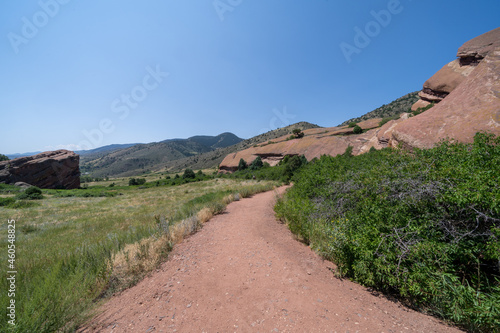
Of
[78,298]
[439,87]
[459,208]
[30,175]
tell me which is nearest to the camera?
[459,208]

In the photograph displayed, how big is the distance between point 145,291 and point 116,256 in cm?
172

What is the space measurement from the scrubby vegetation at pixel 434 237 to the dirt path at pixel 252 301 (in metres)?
0.31

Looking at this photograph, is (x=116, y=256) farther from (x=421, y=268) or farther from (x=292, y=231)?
(x=421, y=268)

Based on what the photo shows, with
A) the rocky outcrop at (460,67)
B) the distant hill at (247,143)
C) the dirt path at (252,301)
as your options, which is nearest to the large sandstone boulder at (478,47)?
the rocky outcrop at (460,67)

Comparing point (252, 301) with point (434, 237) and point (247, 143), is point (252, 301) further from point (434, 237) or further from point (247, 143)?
point (247, 143)

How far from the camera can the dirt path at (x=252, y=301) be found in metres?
2.44

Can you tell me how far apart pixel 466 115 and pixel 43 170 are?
228 ft

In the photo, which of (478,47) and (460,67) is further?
(460,67)

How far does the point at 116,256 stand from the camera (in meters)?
4.54

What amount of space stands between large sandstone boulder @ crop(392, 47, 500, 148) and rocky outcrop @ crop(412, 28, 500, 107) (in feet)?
25.5

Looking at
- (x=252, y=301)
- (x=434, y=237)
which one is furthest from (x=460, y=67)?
(x=252, y=301)

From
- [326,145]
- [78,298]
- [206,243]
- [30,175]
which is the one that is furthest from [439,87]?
[30,175]

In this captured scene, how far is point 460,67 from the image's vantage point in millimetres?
13312

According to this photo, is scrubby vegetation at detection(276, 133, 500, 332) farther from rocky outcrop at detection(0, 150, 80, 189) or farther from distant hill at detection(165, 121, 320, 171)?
rocky outcrop at detection(0, 150, 80, 189)
